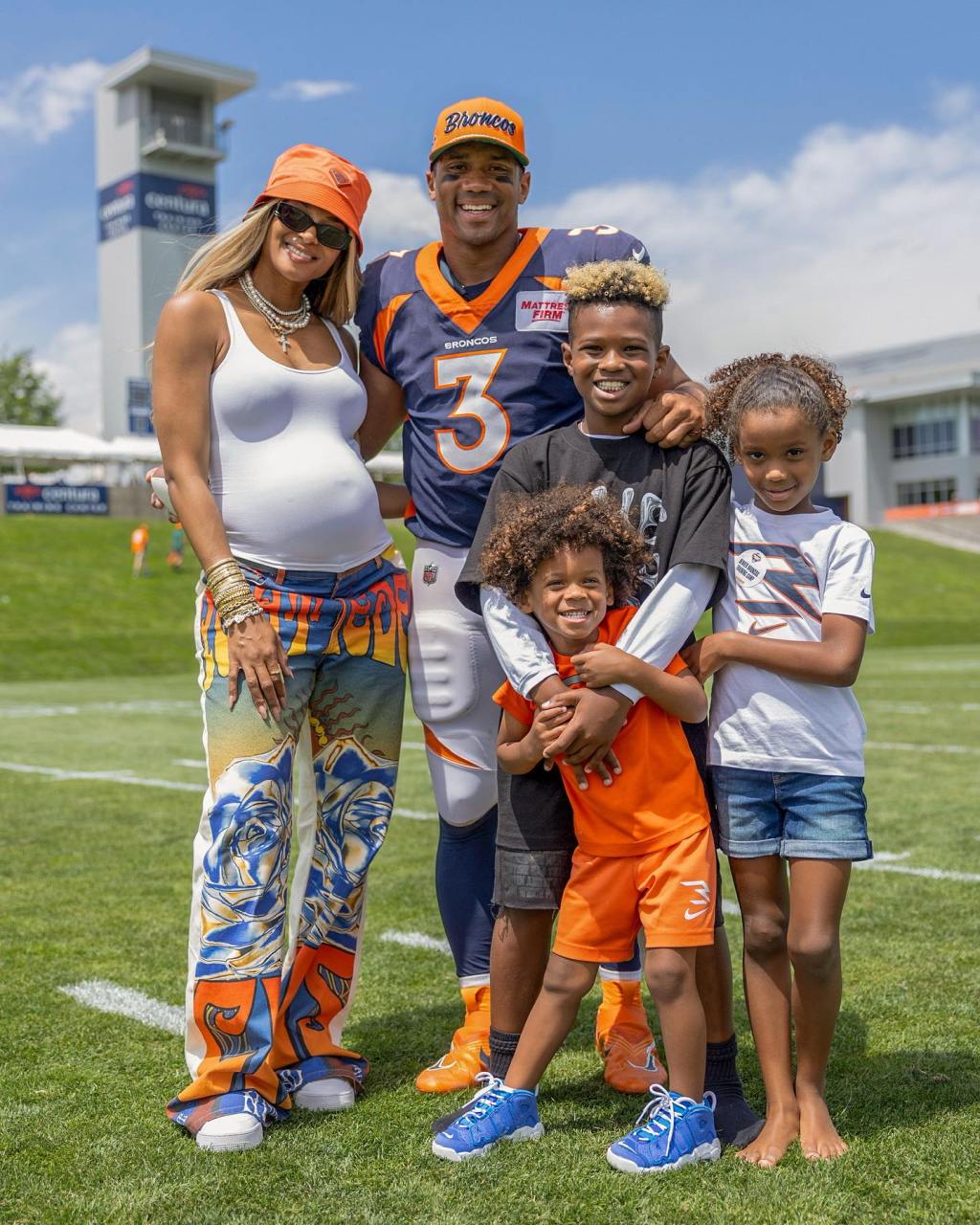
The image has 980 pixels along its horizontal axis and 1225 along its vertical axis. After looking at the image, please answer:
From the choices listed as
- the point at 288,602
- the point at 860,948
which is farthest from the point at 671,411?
the point at 860,948

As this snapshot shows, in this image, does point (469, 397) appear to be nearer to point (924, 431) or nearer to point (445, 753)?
point (445, 753)

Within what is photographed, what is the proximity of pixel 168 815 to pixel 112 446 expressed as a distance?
39200 mm

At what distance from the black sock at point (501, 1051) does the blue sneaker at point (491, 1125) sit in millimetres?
98

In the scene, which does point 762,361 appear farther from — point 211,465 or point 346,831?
point 346,831

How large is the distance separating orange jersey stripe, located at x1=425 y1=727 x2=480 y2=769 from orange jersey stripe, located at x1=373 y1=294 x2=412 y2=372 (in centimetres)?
96

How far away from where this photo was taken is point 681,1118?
8.29ft

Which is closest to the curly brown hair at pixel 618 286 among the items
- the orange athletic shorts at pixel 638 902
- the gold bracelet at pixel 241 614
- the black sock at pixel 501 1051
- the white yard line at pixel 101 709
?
the gold bracelet at pixel 241 614

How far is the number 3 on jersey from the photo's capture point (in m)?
3.18

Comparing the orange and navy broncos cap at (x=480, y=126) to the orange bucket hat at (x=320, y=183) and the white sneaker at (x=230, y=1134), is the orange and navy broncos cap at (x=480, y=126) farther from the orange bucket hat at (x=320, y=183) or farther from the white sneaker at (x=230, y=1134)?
the white sneaker at (x=230, y=1134)

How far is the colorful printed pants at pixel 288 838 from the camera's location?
2822mm

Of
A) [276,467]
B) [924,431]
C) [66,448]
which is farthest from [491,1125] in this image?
[924,431]

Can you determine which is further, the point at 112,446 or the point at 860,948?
the point at 112,446

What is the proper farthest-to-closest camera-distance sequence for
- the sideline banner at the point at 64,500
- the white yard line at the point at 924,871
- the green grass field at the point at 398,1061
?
the sideline banner at the point at 64,500 → the white yard line at the point at 924,871 → the green grass field at the point at 398,1061

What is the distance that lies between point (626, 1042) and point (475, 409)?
1608 millimetres
